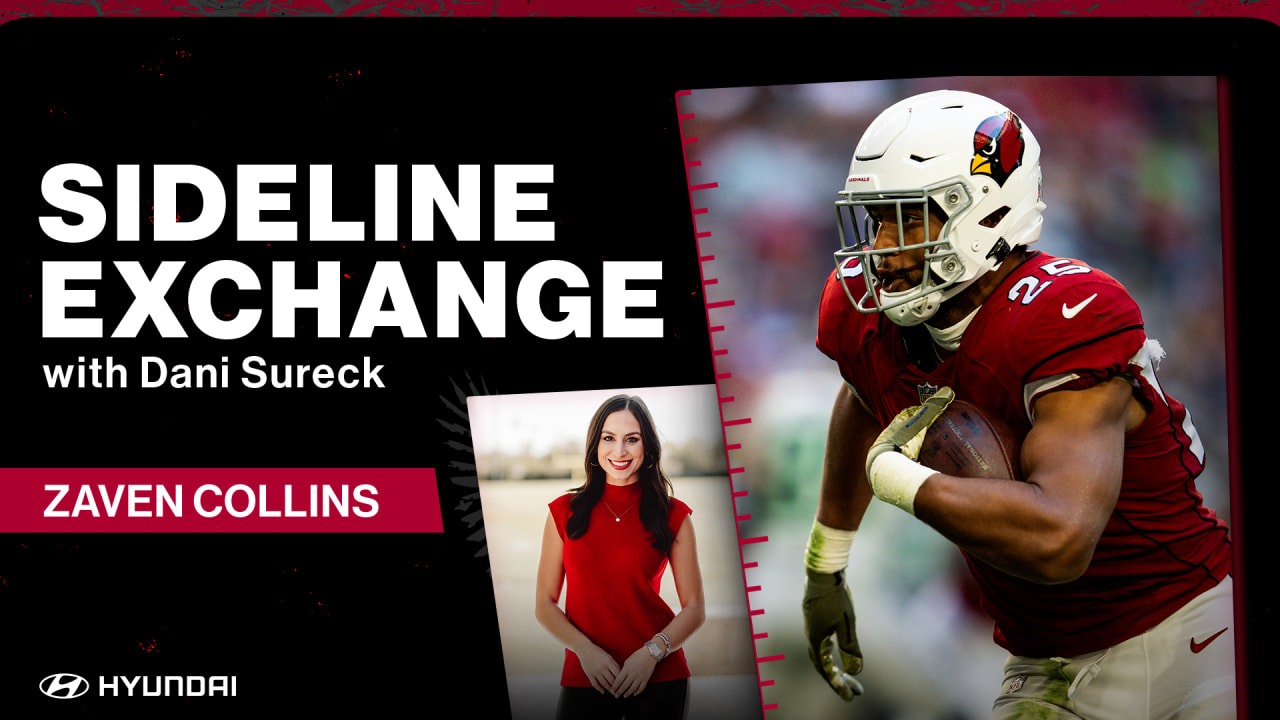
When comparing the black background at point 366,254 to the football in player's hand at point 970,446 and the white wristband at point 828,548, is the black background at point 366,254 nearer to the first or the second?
the white wristband at point 828,548

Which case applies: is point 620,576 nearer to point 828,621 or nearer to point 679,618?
point 679,618

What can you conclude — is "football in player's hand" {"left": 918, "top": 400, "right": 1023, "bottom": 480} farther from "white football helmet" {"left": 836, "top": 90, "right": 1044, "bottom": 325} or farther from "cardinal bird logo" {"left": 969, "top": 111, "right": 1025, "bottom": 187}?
"cardinal bird logo" {"left": 969, "top": 111, "right": 1025, "bottom": 187}

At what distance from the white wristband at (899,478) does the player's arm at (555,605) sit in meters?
0.82

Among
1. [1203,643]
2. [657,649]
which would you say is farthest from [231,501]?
[1203,643]

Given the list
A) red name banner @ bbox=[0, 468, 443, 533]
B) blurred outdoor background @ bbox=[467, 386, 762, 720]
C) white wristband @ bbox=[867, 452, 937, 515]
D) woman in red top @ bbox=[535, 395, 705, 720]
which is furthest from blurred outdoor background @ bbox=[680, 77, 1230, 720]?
red name banner @ bbox=[0, 468, 443, 533]

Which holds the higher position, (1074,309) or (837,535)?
(1074,309)

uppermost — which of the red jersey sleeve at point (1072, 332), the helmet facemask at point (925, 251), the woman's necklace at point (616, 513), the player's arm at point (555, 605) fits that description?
the helmet facemask at point (925, 251)

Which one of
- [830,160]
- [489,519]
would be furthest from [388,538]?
[830,160]

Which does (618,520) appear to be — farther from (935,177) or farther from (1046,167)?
(1046,167)

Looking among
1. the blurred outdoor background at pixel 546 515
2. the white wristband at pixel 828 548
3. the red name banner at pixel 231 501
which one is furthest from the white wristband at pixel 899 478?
the red name banner at pixel 231 501

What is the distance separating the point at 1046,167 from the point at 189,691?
88.2 inches

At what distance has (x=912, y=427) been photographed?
1.93 m

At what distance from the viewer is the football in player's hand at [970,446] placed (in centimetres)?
185

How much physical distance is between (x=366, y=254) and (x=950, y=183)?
124 cm
